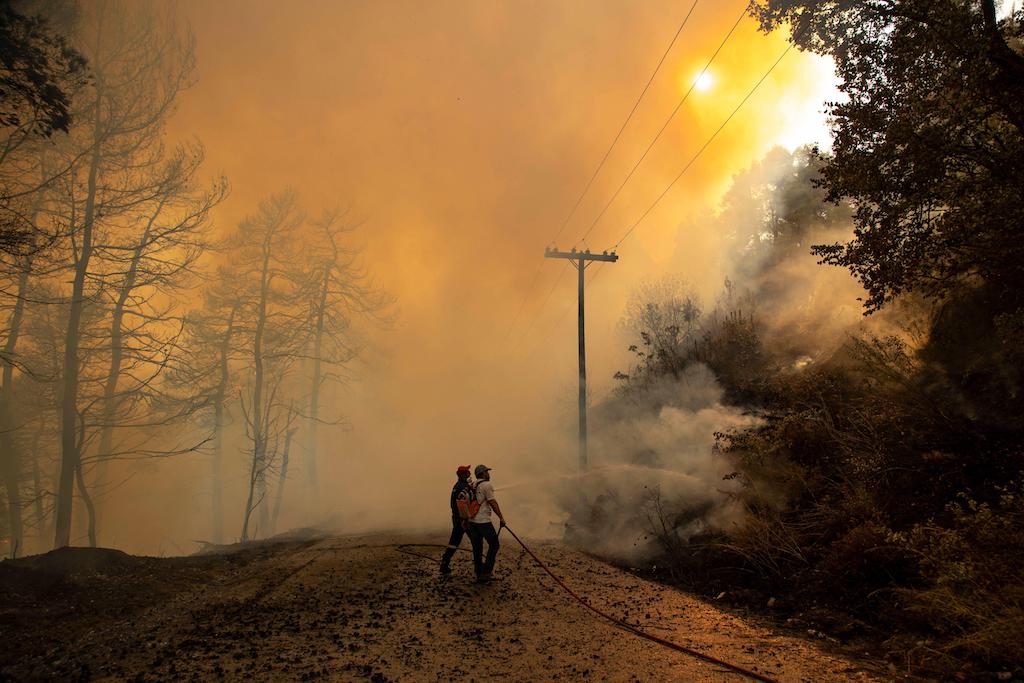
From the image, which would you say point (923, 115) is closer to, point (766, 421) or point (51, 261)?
point (766, 421)

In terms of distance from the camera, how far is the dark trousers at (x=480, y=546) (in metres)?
8.21

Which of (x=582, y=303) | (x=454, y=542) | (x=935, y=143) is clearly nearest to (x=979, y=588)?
(x=935, y=143)

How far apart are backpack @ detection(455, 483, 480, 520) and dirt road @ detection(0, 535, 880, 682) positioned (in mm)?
986

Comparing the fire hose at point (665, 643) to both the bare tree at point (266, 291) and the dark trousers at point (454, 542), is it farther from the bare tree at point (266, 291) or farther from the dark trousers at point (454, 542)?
the bare tree at point (266, 291)

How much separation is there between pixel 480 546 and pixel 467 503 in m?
0.65

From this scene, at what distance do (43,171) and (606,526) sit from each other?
49.8 ft

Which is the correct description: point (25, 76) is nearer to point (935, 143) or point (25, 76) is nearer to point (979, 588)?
point (935, 143)

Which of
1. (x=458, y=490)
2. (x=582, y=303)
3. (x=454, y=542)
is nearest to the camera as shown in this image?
(x=458, y=490)

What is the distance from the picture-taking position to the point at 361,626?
613cm

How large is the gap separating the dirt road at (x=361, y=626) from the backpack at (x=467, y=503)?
3.23ft

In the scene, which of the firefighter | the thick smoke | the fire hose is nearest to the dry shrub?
the fire hose

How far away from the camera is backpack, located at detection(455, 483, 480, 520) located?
329 inches

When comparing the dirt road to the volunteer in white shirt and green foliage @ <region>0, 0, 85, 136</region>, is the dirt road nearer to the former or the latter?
the volunteer in white shirt

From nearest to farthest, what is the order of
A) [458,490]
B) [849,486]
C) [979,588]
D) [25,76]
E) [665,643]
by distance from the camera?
1. [979,588]
2. [665,643]
3. [25,76]
4. [849,486]
5. [458,490]
